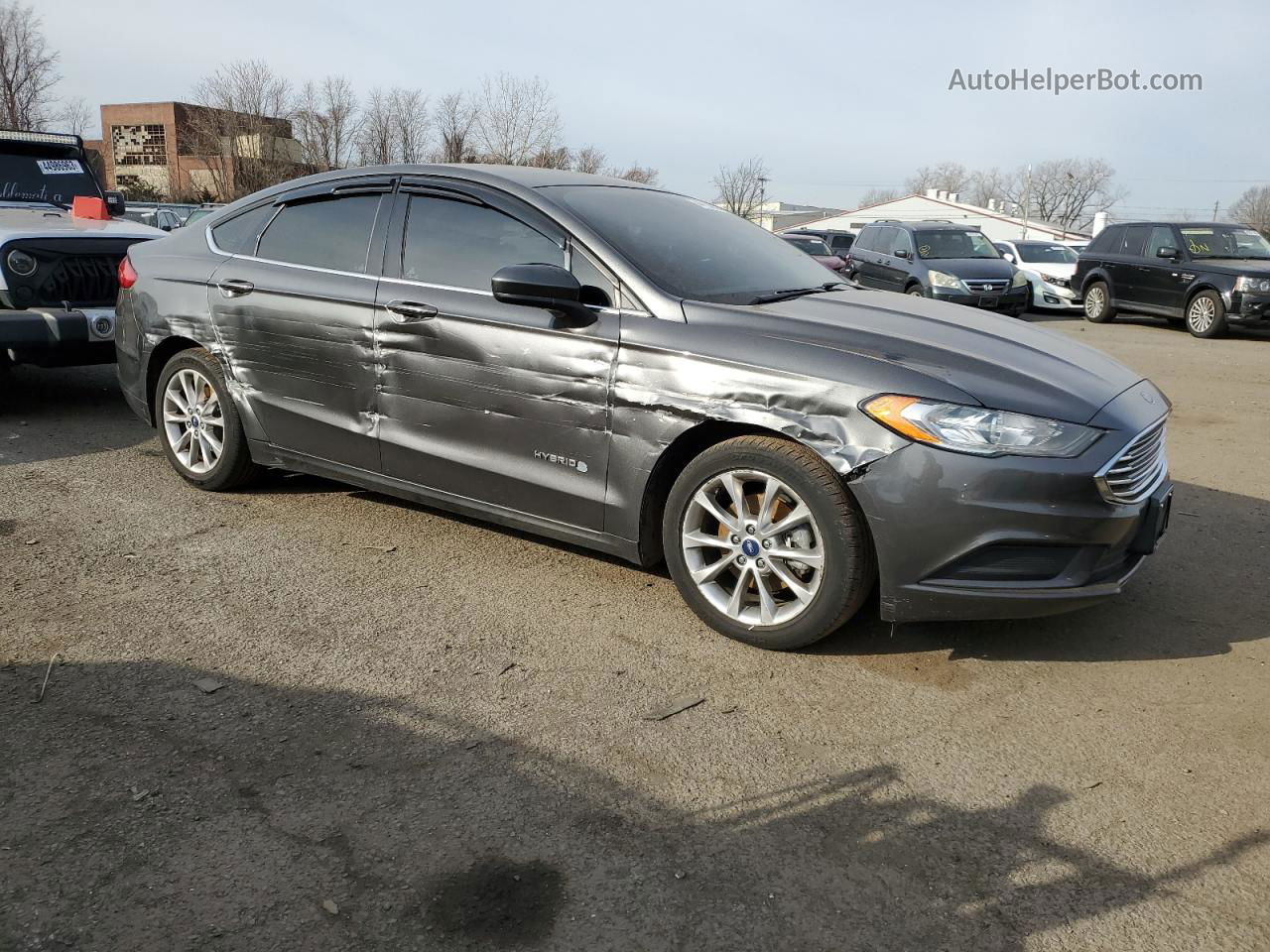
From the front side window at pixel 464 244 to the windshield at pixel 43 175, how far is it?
18.3ft

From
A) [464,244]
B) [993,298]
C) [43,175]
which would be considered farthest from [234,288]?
[993,298]

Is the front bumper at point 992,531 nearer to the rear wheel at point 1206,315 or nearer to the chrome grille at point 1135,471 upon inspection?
the chrome grille at point 1135,471

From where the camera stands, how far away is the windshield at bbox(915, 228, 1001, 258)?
16.7m

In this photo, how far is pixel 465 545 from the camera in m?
4.82

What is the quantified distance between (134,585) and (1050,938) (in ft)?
11.7

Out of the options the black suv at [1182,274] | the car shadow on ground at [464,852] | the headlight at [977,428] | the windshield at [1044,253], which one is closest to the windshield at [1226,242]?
the black suv at [1182,274]

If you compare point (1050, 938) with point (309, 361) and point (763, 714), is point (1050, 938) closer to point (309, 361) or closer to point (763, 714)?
point (763, 714)

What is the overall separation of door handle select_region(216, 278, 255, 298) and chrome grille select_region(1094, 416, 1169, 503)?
12.7 feet

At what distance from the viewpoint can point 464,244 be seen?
4457 millimetres

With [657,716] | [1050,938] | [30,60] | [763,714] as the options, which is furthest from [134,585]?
[30,60]

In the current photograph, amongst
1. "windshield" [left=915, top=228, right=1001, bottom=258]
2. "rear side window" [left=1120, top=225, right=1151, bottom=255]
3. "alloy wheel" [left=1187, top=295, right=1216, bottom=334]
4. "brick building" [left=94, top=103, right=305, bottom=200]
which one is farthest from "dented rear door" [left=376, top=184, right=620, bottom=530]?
"brick building" [left=94, top=103, right=305, bottom=200]

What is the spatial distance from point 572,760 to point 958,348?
2.00 metres

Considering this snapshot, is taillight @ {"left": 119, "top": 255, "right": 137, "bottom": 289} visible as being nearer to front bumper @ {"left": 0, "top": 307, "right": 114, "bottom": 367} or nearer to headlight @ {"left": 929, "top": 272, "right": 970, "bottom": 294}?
front bumper @ {"left": 0, "top": 307, "right": 114, "bottom": 367}

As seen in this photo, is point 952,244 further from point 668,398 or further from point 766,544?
point 766,544
